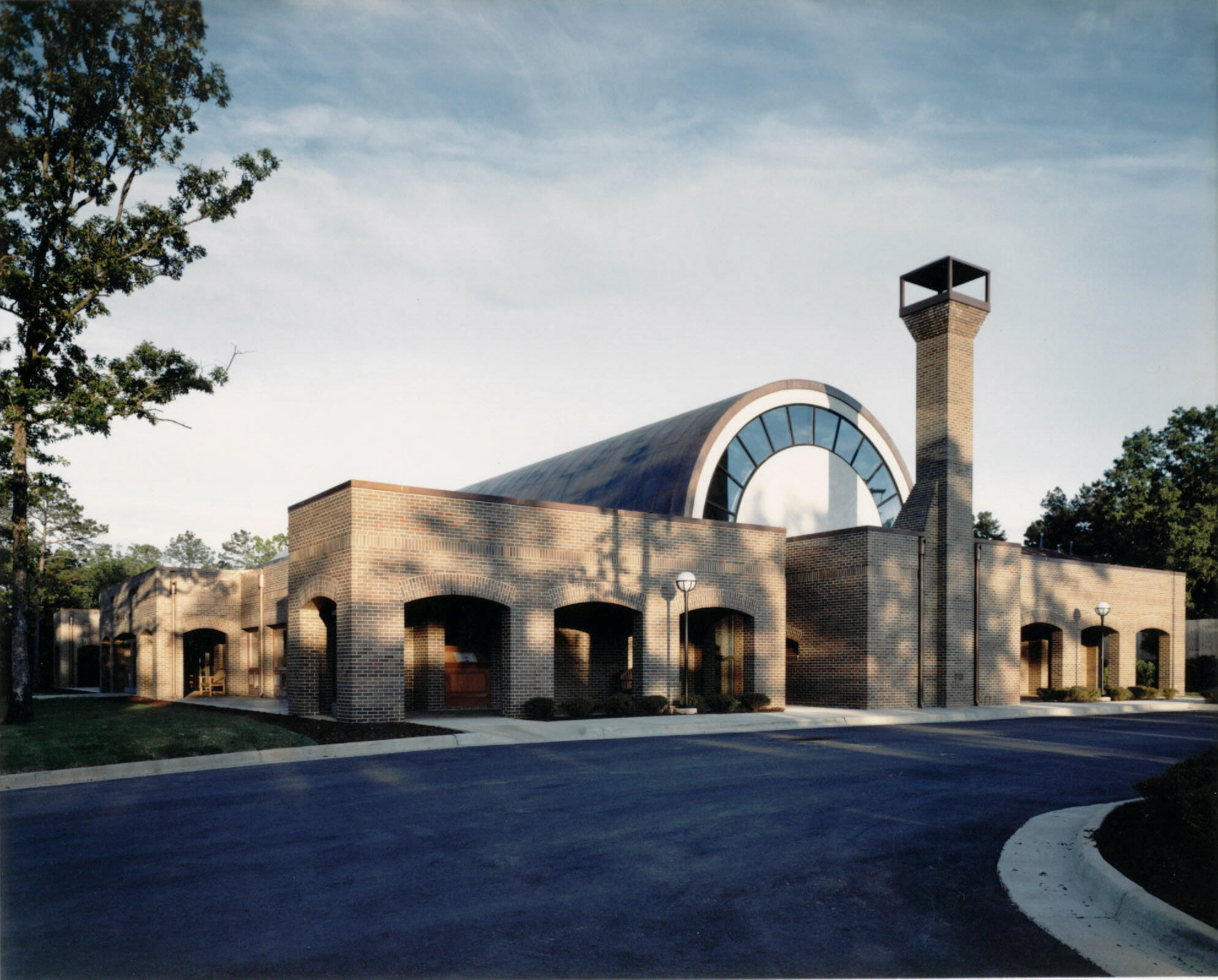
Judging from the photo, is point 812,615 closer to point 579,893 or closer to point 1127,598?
point 1127,598

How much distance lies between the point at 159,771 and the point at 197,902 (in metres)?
7.90

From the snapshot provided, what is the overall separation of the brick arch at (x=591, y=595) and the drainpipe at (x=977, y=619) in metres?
10.3

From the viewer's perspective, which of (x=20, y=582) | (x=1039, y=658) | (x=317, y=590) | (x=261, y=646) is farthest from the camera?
(x=1039, y=658)

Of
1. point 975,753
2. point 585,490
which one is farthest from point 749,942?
point 585,490

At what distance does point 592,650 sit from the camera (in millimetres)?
26062

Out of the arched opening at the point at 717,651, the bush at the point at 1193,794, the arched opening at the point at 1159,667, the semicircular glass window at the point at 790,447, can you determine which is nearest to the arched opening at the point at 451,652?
the arched opening at the point at 717,651

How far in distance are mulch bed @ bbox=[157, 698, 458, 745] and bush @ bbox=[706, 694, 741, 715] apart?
7.57m

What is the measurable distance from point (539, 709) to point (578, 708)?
2.71 feet

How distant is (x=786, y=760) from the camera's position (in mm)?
13625

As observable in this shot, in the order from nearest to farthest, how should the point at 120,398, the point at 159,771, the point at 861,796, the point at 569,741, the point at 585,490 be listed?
the point at 861,796 < the point at 159,771 < the point at 569,741 < the point at 120,398 < the point at 585,490

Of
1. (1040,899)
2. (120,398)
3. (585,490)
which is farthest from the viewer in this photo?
(585,490)

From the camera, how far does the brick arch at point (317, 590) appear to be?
20.0m

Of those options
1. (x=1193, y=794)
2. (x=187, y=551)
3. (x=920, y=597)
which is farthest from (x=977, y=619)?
(x=187, y=551)

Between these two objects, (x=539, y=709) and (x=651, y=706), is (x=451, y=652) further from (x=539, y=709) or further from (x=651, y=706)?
(x=651, y=706)
